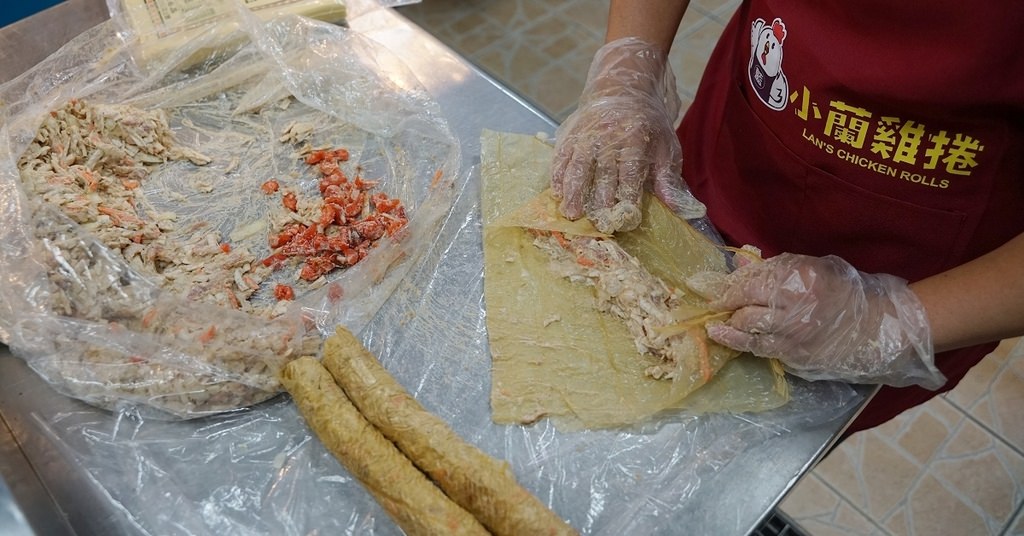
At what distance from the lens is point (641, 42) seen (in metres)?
1.44

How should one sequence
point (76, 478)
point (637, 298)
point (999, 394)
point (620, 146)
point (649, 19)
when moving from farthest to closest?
point (999, 394)
point (649, 19)
point (620, 146)
point (637, 298)
point (76, 478)

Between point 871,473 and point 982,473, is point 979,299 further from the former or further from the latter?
point 982,473

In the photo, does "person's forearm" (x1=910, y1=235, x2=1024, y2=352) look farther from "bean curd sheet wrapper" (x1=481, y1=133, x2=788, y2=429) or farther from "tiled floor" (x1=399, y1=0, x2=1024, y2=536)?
"tiled floor" (x1=399, y1=0, x2=1024, y2=536)

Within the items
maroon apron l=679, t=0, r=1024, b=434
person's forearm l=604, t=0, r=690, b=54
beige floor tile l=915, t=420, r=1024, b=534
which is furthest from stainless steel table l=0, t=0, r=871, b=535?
beige floor tile l=915, t=420, r=1024, b=534

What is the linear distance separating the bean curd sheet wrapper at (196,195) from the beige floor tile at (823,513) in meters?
1.50

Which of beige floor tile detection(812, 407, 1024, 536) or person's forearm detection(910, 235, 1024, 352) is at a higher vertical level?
person's forearm detection(910, 235, 1024, 352)

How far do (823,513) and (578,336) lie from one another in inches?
53.5

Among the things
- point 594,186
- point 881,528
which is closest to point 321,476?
point 594,186

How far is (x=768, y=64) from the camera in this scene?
4.01 feet

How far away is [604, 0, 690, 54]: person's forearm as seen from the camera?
1.45m

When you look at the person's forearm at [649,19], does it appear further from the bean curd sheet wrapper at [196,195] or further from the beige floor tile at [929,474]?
the beige floor tile at [929,474]

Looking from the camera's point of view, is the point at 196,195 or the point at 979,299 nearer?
the point at 979,299

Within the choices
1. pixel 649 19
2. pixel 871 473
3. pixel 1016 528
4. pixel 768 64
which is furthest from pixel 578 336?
pixel 1016 528

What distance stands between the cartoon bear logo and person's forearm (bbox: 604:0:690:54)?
0.23m
